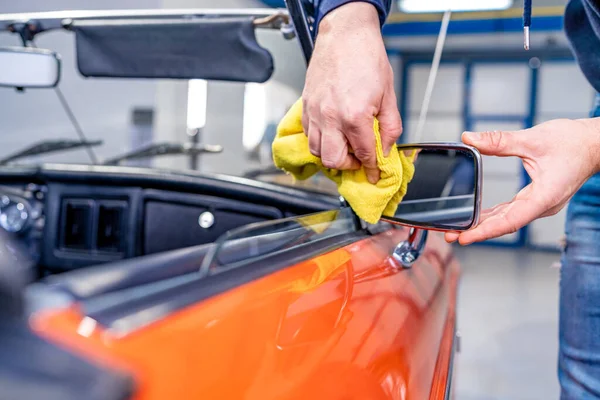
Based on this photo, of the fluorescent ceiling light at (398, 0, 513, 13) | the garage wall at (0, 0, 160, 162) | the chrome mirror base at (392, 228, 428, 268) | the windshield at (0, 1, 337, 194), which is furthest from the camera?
the fluorescent ceiling light at (398, 0, 513, 13)

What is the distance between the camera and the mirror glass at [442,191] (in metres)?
0.91

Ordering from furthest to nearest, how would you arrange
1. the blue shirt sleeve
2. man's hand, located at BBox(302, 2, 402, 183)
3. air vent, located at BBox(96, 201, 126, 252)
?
1. air vent, located at BBox(96, 201, 126, 252)
2. the blue shirt sleeve
3. man's hand, located at BBox(302, 2, 402, 183)

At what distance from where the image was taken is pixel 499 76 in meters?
10.6

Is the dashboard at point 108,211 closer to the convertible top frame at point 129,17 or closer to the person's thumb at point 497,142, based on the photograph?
the convertible top frame at point 129,17

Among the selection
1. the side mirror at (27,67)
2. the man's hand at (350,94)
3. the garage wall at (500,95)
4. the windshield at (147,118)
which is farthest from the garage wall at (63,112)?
the garage wall at (500,95)

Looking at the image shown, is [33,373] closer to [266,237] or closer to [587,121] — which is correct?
[266,237]

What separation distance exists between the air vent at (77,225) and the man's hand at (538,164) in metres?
1.49

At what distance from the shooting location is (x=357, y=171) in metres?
0.94

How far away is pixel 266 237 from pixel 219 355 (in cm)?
32

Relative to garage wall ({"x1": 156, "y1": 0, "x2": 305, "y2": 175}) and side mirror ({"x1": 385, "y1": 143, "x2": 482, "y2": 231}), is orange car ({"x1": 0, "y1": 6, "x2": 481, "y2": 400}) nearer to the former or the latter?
side mirror ({"x1": 385, "y1": 143, "x2": 482, "y2": 231})

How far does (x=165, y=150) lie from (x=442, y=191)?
1199 millimetres

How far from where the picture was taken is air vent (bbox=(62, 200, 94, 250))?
2009 mm

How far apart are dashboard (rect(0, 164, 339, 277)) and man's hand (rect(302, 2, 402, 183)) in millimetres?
865

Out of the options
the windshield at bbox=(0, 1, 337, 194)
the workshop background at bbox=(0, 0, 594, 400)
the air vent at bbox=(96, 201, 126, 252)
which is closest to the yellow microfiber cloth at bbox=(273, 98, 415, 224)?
the workshop background at bbox=(0, 0, 594, 400)
